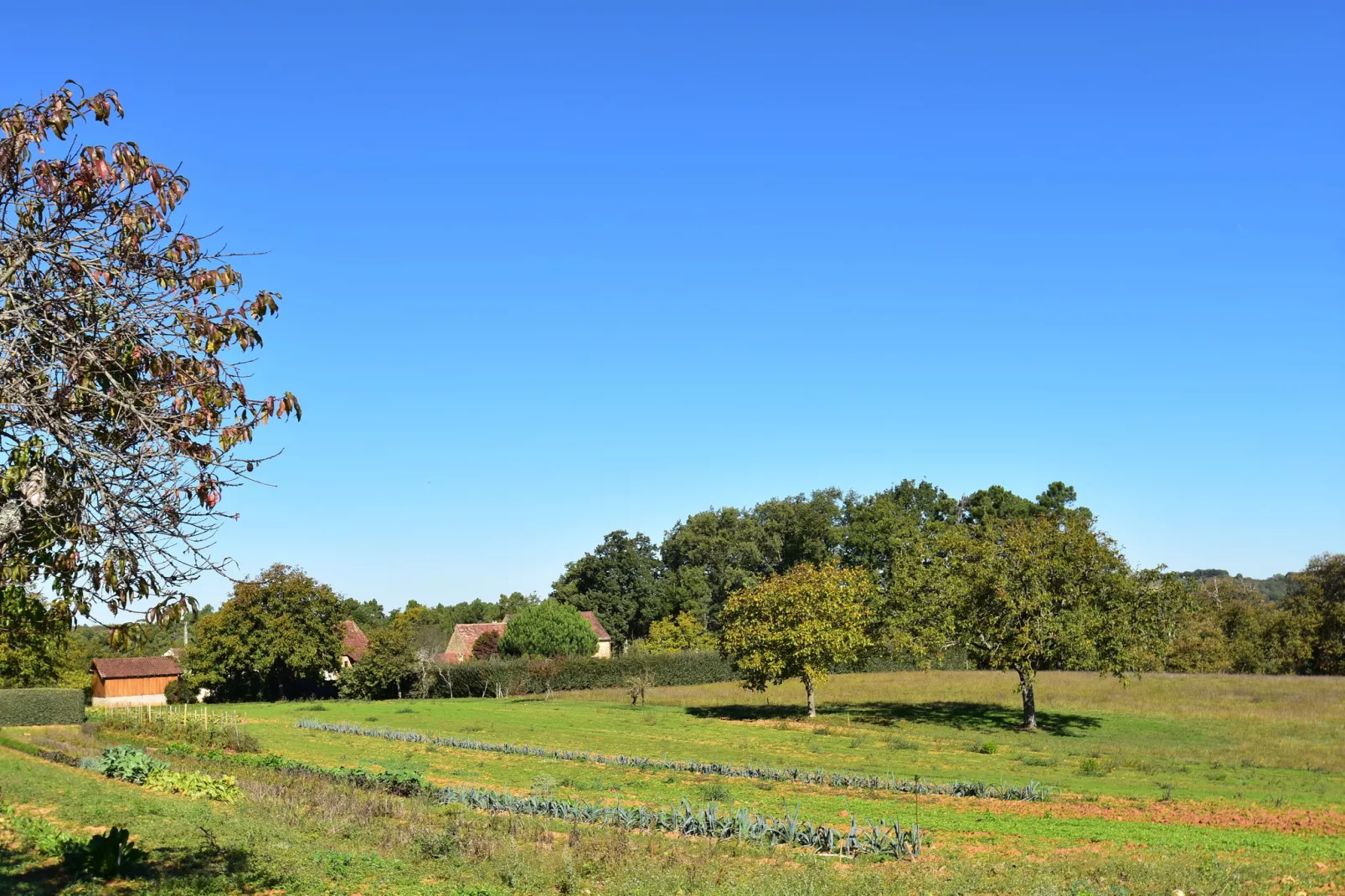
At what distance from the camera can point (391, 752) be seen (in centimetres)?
3525

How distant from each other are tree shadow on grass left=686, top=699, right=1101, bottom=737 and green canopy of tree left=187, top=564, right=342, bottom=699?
97.9 ft

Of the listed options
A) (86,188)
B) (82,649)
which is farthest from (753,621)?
(82,649)

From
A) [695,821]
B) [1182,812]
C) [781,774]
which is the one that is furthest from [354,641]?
[1182,812]

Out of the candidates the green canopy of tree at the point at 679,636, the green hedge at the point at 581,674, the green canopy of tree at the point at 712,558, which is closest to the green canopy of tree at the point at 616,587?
the green canopy of tree at the point at 712,558

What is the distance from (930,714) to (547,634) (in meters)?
41.5

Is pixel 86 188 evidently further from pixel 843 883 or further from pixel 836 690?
pixel 836 690

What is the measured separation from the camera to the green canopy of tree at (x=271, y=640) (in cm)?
6775

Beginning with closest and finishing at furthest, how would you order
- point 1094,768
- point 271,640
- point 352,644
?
point 1094,768 → point 271,640 → point 352,644

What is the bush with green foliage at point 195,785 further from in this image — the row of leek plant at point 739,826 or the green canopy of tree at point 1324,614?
the green canopy of tree at point 1324,614

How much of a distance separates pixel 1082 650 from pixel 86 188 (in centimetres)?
4031

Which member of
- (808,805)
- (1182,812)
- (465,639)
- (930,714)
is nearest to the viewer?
(1182,812)

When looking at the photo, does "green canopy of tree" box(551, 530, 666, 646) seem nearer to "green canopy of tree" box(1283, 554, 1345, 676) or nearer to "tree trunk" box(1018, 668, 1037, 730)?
"green canopy of tree" box(1283, 554, 1345, 676)

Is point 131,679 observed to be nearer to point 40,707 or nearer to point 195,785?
point 40,707

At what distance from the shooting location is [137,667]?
71500mm
